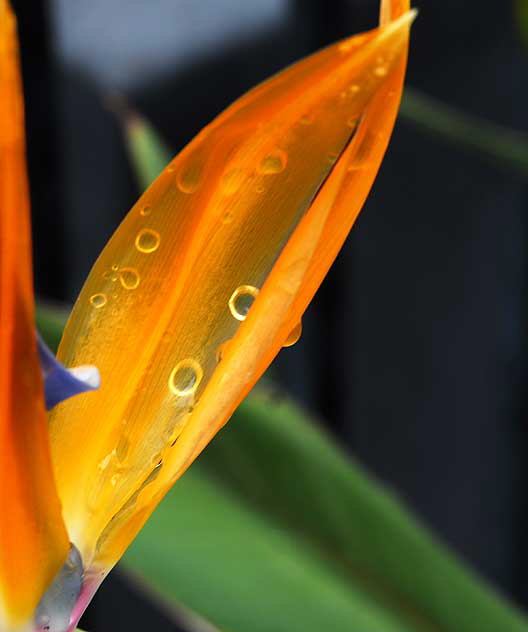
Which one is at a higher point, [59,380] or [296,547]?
[59,380]

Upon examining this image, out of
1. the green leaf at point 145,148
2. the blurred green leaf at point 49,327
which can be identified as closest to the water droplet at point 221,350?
the blurred green leaf at point 49,327

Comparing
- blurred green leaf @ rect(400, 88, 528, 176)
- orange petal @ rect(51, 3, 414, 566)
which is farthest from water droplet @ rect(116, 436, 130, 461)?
blurred green leaf @ rect(400, 88, 528, 176)

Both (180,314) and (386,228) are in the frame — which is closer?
(180,314)

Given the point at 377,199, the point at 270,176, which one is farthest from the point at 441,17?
the point at 270,176

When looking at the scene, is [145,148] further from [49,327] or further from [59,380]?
[59,380]

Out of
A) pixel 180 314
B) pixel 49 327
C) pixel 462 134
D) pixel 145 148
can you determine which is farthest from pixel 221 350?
pixel 462 134

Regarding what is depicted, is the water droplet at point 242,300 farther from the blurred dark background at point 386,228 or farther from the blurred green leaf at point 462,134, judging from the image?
the blurred dark background at point 386,228

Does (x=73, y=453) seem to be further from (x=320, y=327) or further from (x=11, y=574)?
(x=320, y=327)

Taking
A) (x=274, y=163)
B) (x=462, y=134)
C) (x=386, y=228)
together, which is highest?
(x=274, y=163)
